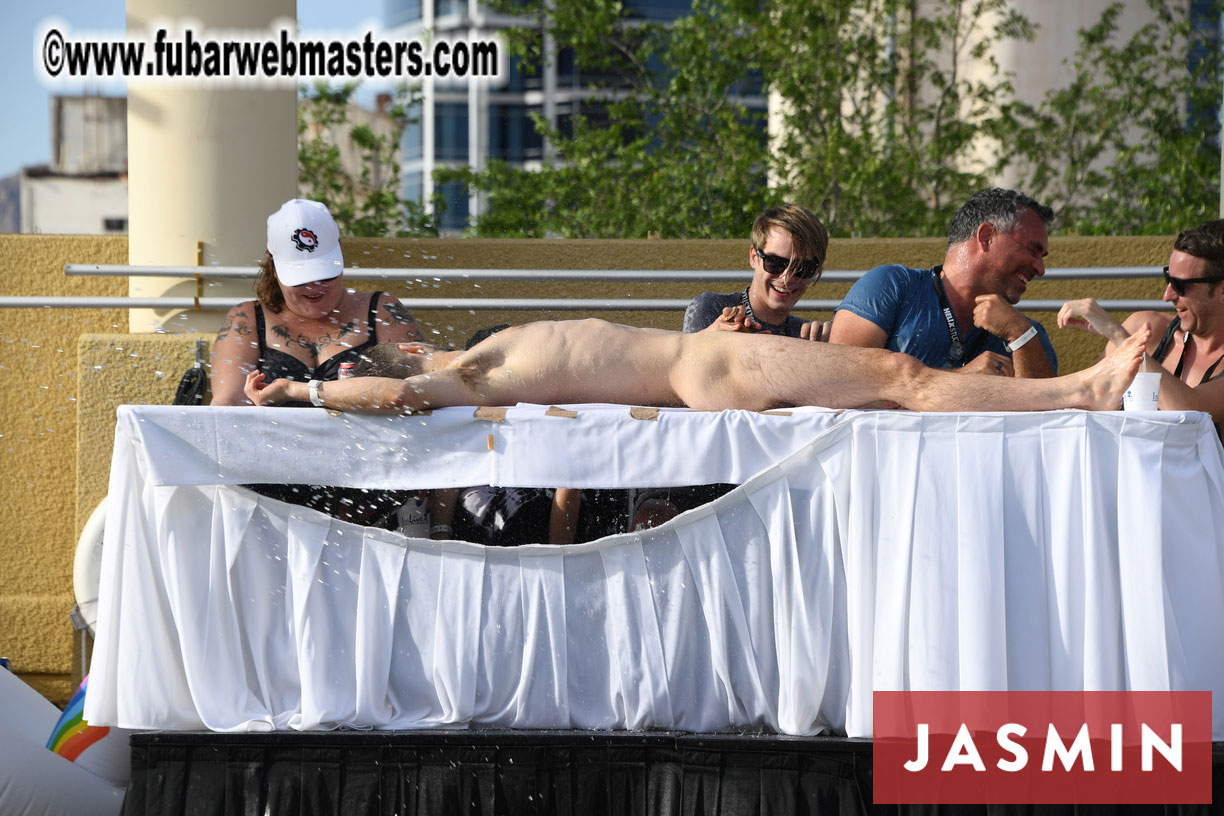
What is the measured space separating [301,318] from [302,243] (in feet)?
0.95

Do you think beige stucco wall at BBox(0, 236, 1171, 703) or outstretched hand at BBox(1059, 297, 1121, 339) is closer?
outstretched hand at BBox(1059, 297, 1121, 339)

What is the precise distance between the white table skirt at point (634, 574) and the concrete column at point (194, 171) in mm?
2093

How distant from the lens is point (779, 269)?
3789 millimetres

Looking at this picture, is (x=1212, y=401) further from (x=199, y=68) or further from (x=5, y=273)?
(x=5, y=273)

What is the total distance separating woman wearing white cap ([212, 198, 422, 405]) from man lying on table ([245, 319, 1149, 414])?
1.86ft

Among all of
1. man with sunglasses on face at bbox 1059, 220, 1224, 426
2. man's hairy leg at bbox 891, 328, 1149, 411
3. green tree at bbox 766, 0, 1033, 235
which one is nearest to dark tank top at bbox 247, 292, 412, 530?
man's hairy leg at bbox 891, 328, 1149, 411

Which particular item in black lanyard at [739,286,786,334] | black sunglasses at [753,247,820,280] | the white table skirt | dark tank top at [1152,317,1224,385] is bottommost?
the white table skirt

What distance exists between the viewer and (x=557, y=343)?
3.19m

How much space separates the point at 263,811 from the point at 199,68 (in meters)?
2.98

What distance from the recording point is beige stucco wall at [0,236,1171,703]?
4855 millimetres

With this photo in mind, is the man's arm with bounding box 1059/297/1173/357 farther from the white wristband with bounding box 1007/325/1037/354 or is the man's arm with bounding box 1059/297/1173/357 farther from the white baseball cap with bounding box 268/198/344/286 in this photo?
Answer: the white baseball cap with bounding box 268/198/344/286

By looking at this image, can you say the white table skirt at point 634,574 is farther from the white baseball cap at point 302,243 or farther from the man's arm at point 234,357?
the white baseball cap at point 302,243

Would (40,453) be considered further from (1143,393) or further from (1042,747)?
(1143,393)

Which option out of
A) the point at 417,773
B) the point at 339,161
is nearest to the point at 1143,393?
the point at 417,773
